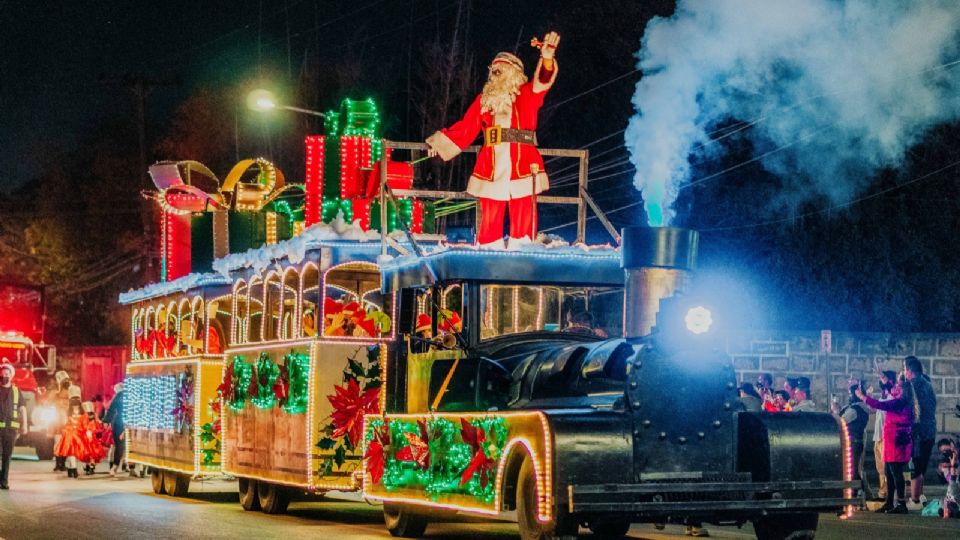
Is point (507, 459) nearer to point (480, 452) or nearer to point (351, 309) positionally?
point (480, 452)

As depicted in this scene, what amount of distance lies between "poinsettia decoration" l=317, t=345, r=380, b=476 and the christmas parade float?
20 mm

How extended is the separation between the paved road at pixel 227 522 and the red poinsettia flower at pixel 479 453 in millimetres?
2659

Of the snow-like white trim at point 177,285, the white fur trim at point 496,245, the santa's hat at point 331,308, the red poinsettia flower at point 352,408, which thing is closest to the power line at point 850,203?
the snow-like white trim at point 177,285

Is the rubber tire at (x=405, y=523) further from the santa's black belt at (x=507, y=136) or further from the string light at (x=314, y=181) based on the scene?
the string light at (x=314, y=181)

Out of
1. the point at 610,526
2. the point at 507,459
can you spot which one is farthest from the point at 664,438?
the point at 610,526

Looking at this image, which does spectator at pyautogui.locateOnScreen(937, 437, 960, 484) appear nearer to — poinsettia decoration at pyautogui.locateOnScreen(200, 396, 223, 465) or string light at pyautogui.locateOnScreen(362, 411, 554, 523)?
string light at pyautogui.locateOnScreen(362, 411, 554, 523)

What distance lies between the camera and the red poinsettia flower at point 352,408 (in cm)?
1554

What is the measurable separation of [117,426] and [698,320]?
1923 centimetres

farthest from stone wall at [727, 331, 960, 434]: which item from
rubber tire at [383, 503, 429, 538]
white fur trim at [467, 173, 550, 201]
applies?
rubber tire at [383, 503, 429, 538]

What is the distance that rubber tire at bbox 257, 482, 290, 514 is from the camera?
1773 cm

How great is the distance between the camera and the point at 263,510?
1816 cm

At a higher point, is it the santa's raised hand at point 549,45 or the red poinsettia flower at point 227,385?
the santa's raised hand at point 549,45

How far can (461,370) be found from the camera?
42.6 feet

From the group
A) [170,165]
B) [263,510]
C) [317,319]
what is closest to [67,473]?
[170,165]
